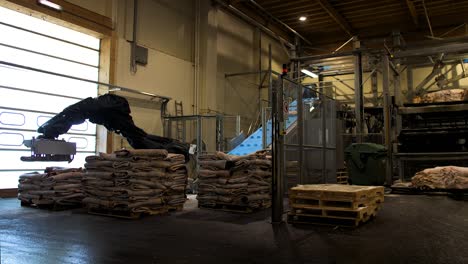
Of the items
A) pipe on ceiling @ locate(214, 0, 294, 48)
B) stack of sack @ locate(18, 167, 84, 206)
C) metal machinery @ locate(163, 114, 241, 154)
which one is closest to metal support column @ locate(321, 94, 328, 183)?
metal machinery @ locate(163, 114, 241, 154)

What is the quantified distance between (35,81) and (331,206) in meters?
8.73

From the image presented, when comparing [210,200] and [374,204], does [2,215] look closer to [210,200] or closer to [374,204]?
[210,200]

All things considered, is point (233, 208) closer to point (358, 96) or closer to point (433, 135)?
point (433, 135)

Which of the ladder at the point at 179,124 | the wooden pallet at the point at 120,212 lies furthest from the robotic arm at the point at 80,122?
the ladder at the point at 179,124

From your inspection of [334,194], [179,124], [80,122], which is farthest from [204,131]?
[334,194]

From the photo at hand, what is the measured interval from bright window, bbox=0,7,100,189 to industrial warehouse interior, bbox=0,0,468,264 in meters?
0.04

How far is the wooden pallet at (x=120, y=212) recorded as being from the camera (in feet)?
22.8

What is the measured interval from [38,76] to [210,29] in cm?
709

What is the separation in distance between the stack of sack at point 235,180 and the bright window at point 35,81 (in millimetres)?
5420

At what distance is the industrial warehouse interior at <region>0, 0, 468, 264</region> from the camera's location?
5211 mm

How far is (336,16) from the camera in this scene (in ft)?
59.8

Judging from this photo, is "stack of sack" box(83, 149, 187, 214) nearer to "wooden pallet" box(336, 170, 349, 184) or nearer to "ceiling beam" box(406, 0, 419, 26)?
"wooden pallet" box(336, 170, 349, 184)

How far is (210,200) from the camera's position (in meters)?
8.08

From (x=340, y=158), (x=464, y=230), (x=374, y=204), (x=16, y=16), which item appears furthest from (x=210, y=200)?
(x=16, y=16)
